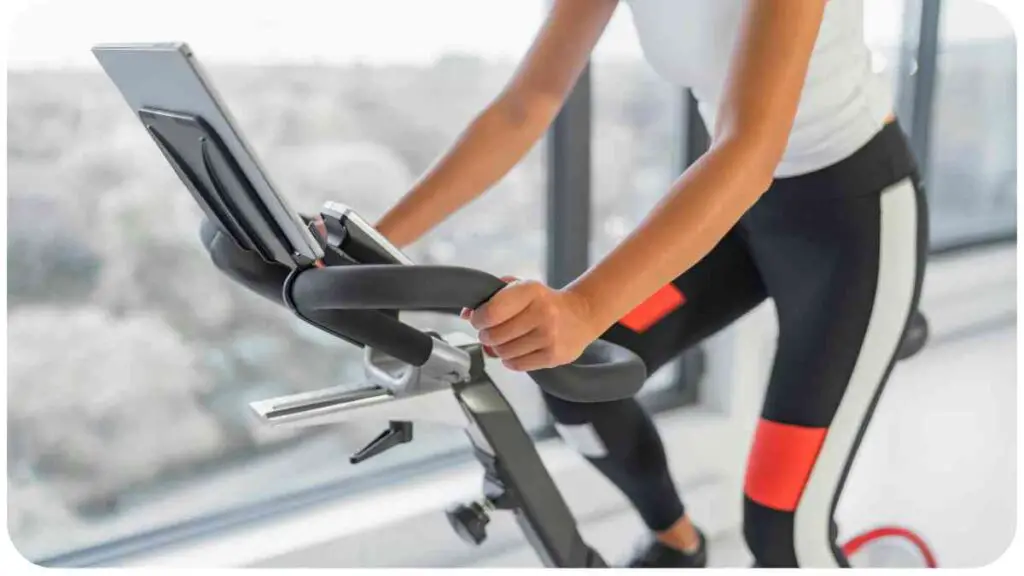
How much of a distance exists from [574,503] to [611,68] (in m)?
0.92

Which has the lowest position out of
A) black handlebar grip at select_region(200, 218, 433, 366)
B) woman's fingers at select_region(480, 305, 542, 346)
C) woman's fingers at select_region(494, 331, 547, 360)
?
woman's fingers at select_region(494, 331, 547, 360)

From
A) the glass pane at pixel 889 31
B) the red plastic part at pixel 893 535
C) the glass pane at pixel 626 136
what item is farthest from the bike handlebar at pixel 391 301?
the glass pane at pixel 889 31

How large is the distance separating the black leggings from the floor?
45cm

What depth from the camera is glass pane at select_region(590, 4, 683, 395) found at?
1905 millimetres

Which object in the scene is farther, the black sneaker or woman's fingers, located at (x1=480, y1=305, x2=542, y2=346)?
the black sneaker

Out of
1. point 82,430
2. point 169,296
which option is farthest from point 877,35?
point 82,430

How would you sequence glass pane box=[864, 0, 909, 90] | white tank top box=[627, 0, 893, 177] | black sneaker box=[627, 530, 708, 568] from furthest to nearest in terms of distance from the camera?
glass pane box=[864, 0, 909, 90]
black sneaker box=[627, 530, 708, 568]
white tank top box=[627, 0, 893, 177]

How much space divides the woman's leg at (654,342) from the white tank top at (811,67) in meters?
0.16

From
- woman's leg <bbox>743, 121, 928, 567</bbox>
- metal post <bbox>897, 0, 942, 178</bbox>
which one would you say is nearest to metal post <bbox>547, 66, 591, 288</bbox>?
woman's leg <bbox>743, 121, 928, 567</bbox>

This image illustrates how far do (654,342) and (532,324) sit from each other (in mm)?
518

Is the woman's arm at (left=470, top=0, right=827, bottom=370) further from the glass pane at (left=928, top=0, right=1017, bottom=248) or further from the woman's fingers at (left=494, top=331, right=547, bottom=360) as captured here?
the glass pane at (left=928, top=0, right=1017, bottom=248)

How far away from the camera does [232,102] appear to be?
5.28ft

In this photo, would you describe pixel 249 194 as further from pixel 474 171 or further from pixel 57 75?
pixel 57 75

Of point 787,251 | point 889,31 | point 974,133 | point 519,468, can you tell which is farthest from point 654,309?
point 974,133
